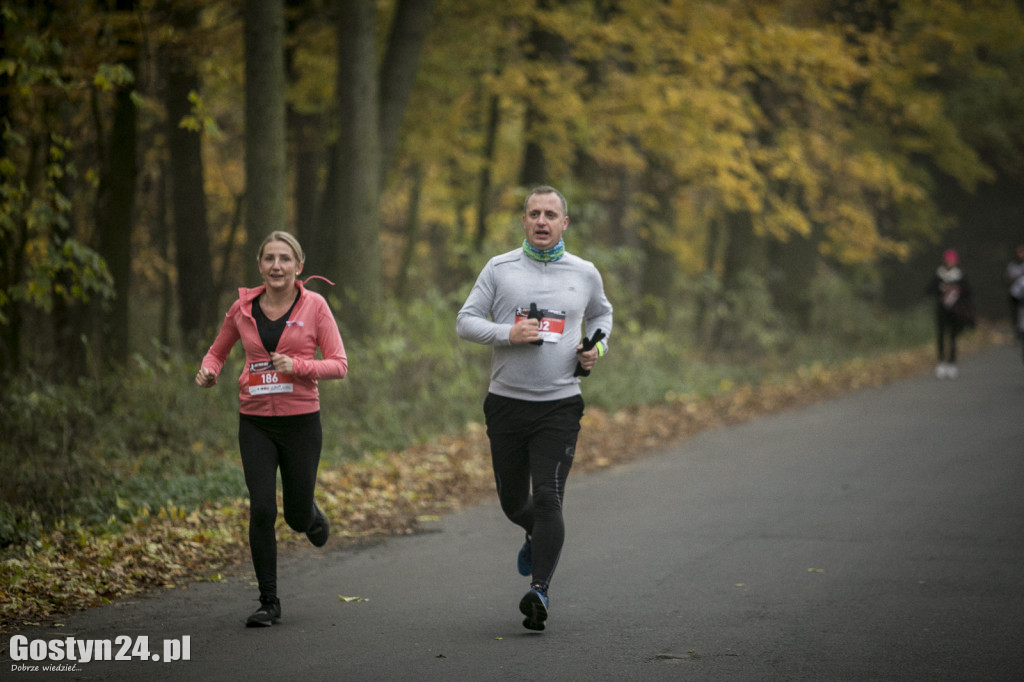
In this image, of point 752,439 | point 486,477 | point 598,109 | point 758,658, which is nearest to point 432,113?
point 598,109

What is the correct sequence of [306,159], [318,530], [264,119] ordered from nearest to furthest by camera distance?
[318,530] < [264,119] < [306,159]

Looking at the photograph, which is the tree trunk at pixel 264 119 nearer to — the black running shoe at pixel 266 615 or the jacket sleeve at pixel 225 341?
the jacket sleeve at pixel 225 341

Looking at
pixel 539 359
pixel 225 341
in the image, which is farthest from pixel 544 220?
pixel 225 341

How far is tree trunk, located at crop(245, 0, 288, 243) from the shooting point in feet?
39.4

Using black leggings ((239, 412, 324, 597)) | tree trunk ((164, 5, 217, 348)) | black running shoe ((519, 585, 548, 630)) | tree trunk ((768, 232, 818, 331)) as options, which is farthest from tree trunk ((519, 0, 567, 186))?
black running shoe ((519, 585, 548, 630))

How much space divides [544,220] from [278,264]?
1399 mm

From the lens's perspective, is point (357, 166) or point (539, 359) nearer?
point (539, 359)

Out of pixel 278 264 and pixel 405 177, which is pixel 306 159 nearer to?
pixel 405 177

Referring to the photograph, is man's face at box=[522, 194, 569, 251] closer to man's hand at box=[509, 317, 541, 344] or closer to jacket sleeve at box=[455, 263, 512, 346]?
jacket sleeve at box=[455, 263, 512, 346]

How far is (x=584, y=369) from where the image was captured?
600 cm

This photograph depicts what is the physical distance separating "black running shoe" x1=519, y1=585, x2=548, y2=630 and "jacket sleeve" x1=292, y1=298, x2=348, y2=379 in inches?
58.0

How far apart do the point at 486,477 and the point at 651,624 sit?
5300 millimetres

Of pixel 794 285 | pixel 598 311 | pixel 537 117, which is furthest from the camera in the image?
pixel 794 285

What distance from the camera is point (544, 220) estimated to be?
5926 millimetres
